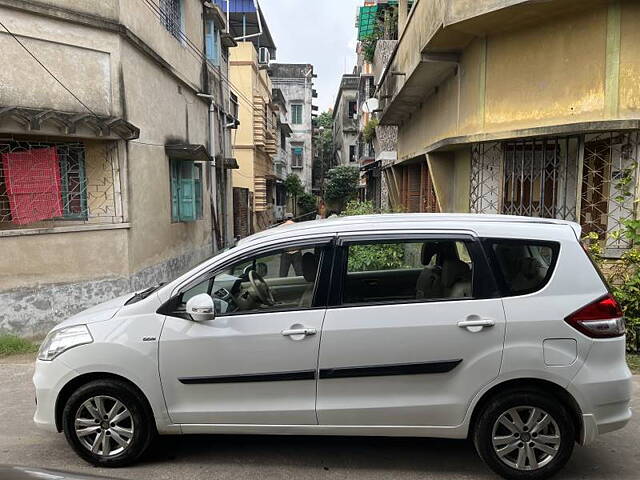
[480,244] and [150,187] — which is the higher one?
[150,187]

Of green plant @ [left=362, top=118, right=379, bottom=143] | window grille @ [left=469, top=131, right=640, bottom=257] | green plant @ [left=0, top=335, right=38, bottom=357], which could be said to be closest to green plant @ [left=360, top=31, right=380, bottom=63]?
green plant @ [left=362, top=118, right=379, bottom=143]

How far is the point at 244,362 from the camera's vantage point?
348 cm

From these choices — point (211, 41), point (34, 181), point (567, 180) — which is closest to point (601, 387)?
point (567, 180)

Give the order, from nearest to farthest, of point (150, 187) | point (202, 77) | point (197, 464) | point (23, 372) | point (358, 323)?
1. point (358, 323)
2. point (197, 464)
3. point (23, 372)
4. point (150, 187)
5. point (202, 77)

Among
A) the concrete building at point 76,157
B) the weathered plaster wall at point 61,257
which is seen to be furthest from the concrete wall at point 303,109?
the weathered plaster wall at point 61,257

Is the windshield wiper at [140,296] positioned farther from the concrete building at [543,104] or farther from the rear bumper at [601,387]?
the concrete building at [543,104]

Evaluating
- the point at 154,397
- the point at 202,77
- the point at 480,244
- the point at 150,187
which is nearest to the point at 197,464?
the point at 154,397

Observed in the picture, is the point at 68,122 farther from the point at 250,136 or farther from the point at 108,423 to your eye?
the point at 250,136

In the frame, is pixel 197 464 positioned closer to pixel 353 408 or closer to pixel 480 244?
pixel 353 408

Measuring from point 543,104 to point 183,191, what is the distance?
7.94 metres

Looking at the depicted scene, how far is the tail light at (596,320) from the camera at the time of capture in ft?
10.9

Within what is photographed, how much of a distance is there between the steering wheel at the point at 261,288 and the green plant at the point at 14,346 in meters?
4.52

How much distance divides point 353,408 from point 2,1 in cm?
713

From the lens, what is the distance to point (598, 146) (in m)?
6.70
